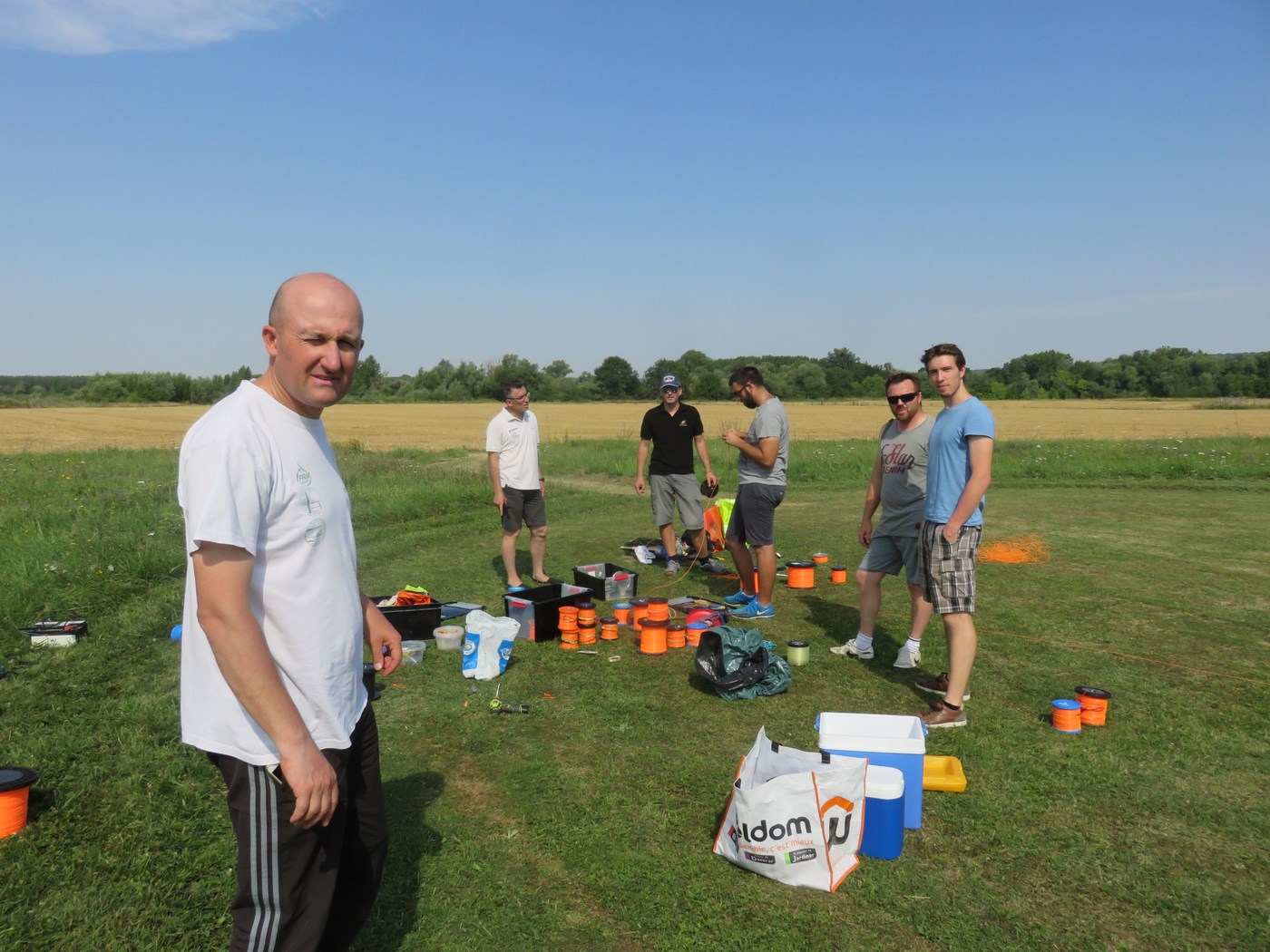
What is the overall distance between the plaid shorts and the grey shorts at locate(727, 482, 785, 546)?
2.16 meters

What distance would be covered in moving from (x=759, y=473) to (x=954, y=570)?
2459mm

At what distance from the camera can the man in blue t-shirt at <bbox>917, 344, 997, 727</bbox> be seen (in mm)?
4867

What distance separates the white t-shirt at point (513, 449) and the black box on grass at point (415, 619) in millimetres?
1892

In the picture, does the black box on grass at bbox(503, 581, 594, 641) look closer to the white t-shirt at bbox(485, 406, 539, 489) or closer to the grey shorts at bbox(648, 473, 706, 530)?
the white t-shirt at bbox(485, 406, 539, 489)

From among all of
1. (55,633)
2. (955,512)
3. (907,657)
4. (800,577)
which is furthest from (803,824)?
(55,633)

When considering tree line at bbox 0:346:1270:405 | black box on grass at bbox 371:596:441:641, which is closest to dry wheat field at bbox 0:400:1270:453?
tree line at bbox 0:346:1270:405

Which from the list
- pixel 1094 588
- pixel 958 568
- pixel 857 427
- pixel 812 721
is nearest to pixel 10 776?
pixel 812 721

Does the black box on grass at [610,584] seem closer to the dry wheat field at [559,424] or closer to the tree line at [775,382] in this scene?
the dry wheat field at [559,424]

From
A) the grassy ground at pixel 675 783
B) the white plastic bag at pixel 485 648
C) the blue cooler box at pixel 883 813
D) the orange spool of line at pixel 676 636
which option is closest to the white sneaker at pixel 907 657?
the grassy ground at pixel 675 783

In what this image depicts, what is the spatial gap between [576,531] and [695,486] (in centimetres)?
340

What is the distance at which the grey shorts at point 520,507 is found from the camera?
854 cm

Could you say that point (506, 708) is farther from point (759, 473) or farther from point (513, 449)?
point (513, 449)

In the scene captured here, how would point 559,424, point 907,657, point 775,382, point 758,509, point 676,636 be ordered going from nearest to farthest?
1. point 907,657
2. point 676,636
3. point 758,509
4. point 559,424
5. point 775,382

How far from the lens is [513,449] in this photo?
8.52m
